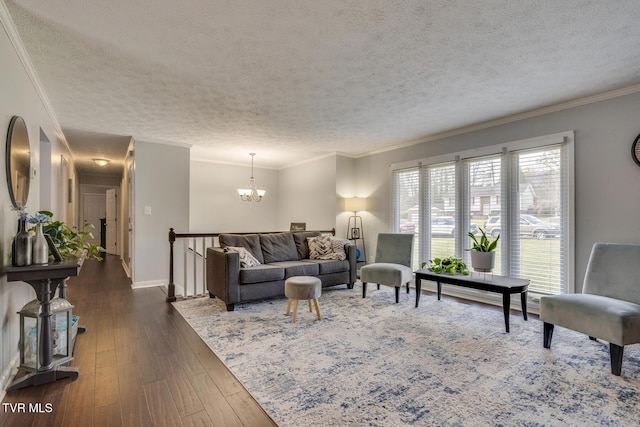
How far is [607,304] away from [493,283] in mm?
897

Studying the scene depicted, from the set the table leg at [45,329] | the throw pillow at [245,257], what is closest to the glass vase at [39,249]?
the table leg at [45,329]

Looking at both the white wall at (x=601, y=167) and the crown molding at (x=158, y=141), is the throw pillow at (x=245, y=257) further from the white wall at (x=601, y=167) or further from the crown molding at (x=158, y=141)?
the white wall at (x=601, y=167)

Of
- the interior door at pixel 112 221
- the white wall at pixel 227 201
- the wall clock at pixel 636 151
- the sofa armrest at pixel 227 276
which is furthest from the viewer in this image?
the interior door at pixel 112 221

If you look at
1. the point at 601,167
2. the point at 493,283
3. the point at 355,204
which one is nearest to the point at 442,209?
the point at 355,204

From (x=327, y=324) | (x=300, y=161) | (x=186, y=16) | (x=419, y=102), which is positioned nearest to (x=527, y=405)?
(x=327, y=324)

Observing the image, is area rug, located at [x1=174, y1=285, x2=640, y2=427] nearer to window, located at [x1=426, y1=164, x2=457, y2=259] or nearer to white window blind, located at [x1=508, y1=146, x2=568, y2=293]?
white window blind, located at [x1=508, y1=146, x2=568, y2=293]

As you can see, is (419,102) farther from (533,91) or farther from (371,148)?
(371,148)

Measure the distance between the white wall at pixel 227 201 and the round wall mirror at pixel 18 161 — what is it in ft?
14.3

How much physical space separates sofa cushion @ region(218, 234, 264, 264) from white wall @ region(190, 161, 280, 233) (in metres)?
2.81

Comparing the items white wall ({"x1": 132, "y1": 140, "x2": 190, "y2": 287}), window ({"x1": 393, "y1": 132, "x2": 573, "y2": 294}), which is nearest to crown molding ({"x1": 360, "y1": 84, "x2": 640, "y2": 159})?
window ({"x1": 393, "y1": 132, "x2": 573, "y2": 294})

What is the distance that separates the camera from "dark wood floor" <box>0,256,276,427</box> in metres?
1.71

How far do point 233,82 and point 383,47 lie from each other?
4.82 ft

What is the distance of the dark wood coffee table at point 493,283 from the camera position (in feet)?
10.1

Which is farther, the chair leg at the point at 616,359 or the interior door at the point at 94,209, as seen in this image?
the interior door at the point at 94,209
